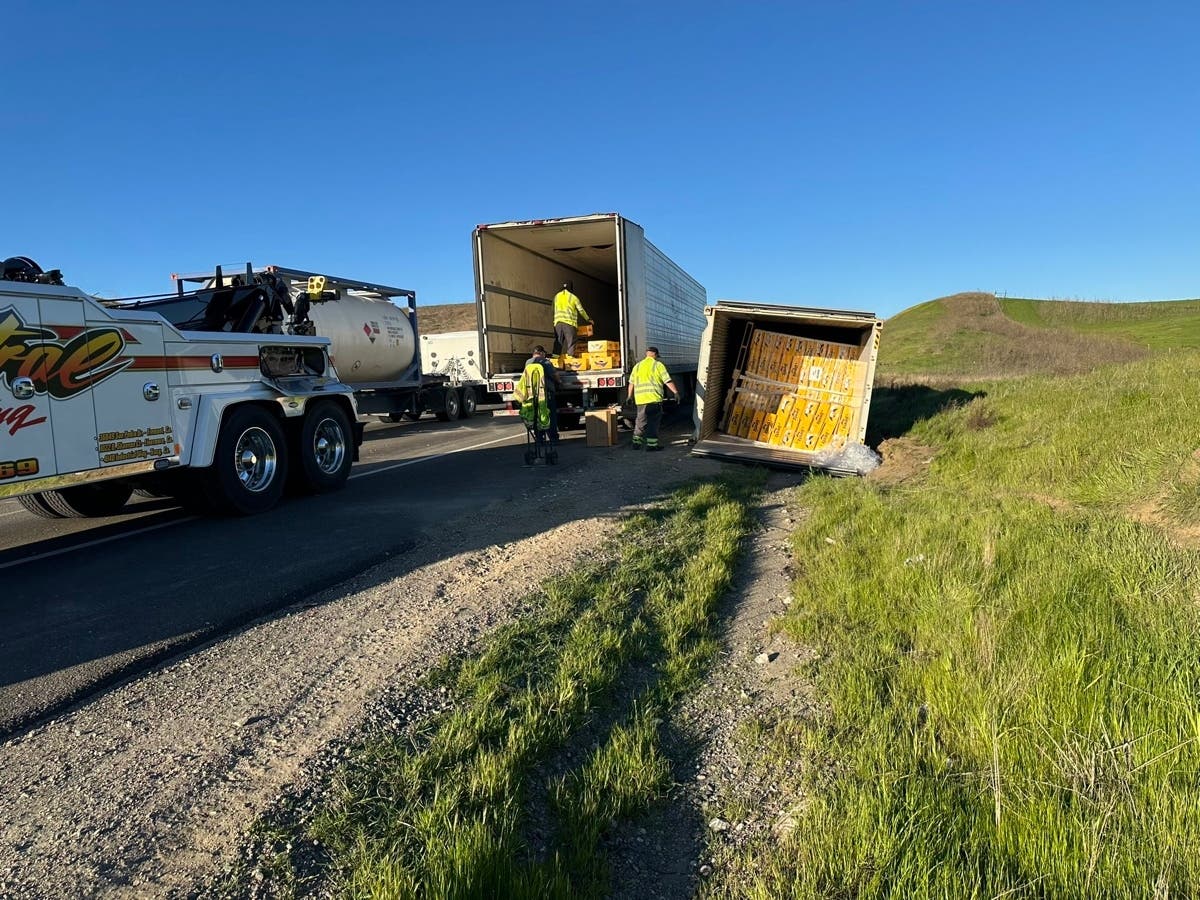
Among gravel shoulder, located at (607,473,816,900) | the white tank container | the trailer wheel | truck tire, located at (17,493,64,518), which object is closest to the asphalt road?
truck tire, located at (17,493,64,518)

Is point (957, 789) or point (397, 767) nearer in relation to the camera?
point (957, 789)

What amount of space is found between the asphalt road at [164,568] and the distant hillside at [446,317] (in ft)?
182

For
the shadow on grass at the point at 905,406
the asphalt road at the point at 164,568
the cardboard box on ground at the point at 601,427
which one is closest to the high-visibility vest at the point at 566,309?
the cardboard box on ground at the point at 601,427

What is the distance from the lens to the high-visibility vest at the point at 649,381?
11.8 metres

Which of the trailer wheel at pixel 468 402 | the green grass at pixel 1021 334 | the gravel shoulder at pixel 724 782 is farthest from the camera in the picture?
the green grass at pixel 1021 334

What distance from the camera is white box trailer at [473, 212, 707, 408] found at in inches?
485

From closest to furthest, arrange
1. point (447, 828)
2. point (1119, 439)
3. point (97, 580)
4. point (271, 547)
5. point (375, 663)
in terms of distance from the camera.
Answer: point (447, 828)
point (375, 663)
point (97, 580)
point (271, 547)
point (1119, 439)

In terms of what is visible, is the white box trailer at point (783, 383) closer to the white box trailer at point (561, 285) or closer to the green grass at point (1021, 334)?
the white box trailer at point (561, 285)

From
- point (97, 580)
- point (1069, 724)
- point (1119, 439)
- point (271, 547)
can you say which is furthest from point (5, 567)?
point (1119, 439)

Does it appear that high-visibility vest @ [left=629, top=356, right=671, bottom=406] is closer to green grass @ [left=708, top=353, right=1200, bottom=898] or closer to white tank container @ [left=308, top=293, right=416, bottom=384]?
green grass @ [left=708, top=353, right=1200, bottom=898]

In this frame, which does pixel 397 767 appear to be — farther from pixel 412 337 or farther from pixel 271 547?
pixel 412 337

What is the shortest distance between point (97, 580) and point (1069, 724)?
592cm

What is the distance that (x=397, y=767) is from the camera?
8.96 ft

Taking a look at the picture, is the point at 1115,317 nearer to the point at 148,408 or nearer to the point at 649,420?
the point at 649,420
